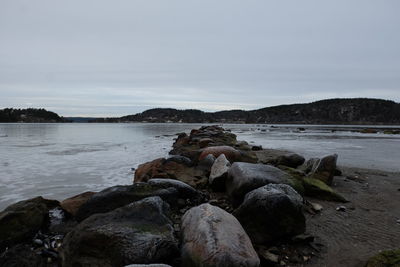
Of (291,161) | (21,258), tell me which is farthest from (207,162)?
(21,258)

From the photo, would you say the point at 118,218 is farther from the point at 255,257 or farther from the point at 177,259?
the point at 255,257

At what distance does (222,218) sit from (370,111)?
148515 mm

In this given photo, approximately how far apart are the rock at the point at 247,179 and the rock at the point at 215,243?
2.10 m

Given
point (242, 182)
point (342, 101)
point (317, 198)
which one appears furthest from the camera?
point (342, 101)

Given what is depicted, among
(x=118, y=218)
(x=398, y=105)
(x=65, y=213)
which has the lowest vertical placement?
(x=65, y=213)

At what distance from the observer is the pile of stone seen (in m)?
3.71

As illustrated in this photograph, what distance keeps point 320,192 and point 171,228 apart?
4.53 meters

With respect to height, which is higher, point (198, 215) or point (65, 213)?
point (198, 215)


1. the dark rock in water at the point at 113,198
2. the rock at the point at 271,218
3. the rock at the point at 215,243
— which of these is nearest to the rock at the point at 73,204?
the dark rock in water at the point at 113,198

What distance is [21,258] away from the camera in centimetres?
422

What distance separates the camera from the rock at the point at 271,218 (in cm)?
464

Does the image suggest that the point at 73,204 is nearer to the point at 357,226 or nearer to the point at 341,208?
the point at 357,226

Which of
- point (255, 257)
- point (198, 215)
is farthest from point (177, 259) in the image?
point (255, 257)

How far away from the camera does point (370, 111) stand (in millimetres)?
130625
